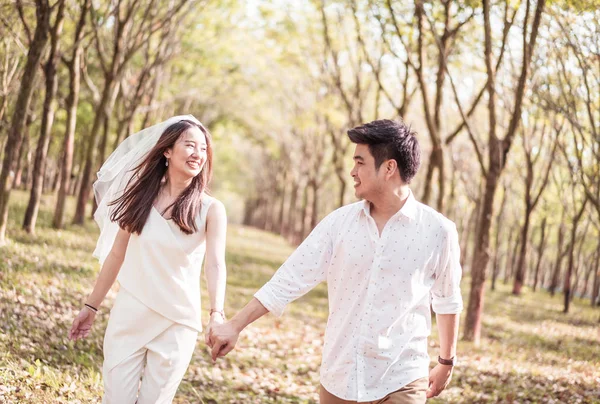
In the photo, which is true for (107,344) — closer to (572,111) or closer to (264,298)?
(264,298)

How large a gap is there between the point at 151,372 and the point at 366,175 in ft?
5.53

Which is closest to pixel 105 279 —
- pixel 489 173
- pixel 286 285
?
pixel 286 285

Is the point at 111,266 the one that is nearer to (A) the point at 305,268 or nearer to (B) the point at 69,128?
(A) the point at 305,268

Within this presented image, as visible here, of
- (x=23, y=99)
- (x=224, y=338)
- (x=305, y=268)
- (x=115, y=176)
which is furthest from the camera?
(x=23, y=99)

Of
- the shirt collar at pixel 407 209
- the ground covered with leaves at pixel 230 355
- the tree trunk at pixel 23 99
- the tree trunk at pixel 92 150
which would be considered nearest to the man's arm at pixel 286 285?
the shirt collar at pixel 407 209

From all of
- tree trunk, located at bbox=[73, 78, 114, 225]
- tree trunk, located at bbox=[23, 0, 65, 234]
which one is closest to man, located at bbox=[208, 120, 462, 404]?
tree trunk, located at bbox=[23, 0, 65, 234]

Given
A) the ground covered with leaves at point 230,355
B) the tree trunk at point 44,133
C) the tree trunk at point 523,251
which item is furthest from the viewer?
the tree trunk at point 523,251

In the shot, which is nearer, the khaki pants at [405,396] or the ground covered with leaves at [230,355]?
the khaki pants at [405,396]

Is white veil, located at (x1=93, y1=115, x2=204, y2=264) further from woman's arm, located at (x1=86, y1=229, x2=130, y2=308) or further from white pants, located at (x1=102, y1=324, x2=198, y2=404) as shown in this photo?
white pants, located at (x1=102, y1=324, x2=198, y2=404)

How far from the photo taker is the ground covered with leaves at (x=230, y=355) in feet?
21.9

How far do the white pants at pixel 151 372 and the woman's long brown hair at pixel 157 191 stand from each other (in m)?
0.65

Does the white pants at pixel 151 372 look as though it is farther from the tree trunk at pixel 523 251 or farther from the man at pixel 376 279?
the tree trunk at pixel 523 251

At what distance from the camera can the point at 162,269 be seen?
4117 mm

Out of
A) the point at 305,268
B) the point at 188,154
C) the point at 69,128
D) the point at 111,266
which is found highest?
the point at 69,128
